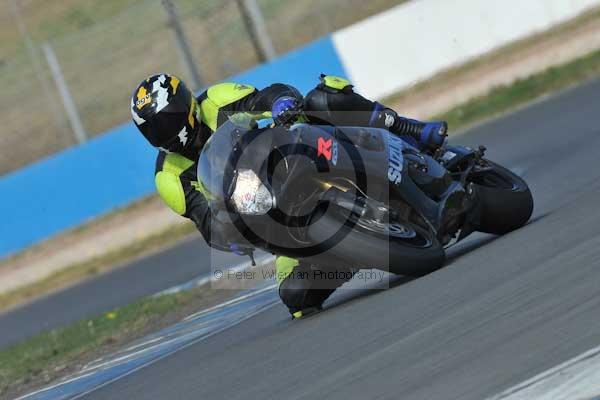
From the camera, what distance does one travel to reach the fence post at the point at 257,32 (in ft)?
58.3

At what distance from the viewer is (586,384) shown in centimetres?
393

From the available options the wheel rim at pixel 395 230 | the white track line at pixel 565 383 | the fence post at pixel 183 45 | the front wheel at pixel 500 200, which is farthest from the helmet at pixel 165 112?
the fence post at pixel 183 45

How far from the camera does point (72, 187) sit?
16.9 m

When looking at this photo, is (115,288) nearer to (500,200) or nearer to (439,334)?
(500,200)

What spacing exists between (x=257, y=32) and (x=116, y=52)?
2256 mm

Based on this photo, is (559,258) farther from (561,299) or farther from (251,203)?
(251,203)

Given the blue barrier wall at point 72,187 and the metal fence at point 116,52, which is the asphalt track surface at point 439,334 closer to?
the blue barrier wall at point 72,187

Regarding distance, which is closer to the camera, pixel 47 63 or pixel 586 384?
pixel 586 384

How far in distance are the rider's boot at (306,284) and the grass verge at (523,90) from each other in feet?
29.4

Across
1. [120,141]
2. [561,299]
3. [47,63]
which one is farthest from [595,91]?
[561,299]

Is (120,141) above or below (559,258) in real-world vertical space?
above

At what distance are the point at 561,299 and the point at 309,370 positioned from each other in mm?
1194

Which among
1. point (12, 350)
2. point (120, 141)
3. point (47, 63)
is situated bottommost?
point (12, 350)

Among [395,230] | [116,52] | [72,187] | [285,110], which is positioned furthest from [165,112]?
[116,52]
